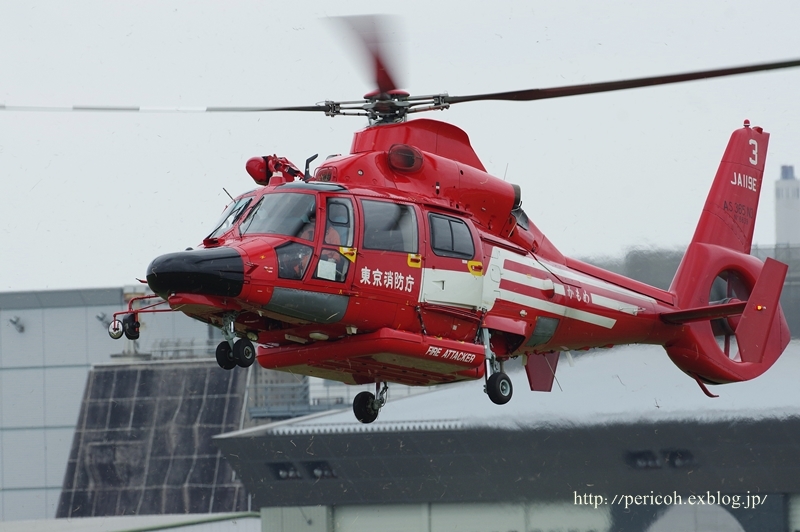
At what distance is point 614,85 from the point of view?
1342cm

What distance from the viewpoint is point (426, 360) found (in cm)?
1343

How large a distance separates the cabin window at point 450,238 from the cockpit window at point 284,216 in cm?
144

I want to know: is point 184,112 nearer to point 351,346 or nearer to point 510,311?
point 351,346

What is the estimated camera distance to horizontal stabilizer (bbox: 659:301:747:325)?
16.1 m

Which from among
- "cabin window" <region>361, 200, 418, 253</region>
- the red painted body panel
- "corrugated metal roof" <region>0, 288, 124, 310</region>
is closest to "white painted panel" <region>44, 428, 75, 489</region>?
"corrugated metal roof" <region>0, 288, 124, 310</region>

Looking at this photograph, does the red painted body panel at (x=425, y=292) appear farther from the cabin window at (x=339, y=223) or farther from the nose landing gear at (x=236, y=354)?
the nose landing gear at (x=236, y=354)

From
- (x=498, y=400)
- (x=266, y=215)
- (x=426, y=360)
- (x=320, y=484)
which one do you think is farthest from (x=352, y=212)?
(x=320, y=484)

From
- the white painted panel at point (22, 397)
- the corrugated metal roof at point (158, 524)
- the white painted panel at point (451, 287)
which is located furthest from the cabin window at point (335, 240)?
the white painted panel at point (22, 397)

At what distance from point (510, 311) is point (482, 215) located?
1.11 metres

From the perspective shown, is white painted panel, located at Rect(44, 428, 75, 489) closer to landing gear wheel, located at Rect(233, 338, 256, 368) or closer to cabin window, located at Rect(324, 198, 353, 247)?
landing gear wheel, located at Rect(233, 338, 256, 368)

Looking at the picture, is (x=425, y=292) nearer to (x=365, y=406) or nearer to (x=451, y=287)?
(x=451, y=287)

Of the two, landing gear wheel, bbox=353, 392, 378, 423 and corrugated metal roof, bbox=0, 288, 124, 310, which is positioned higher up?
corrugated metal roof, bbox=0, 288, 124, 310

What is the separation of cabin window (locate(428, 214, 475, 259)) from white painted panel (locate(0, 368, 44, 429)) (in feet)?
124

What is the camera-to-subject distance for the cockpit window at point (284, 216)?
12648mm
